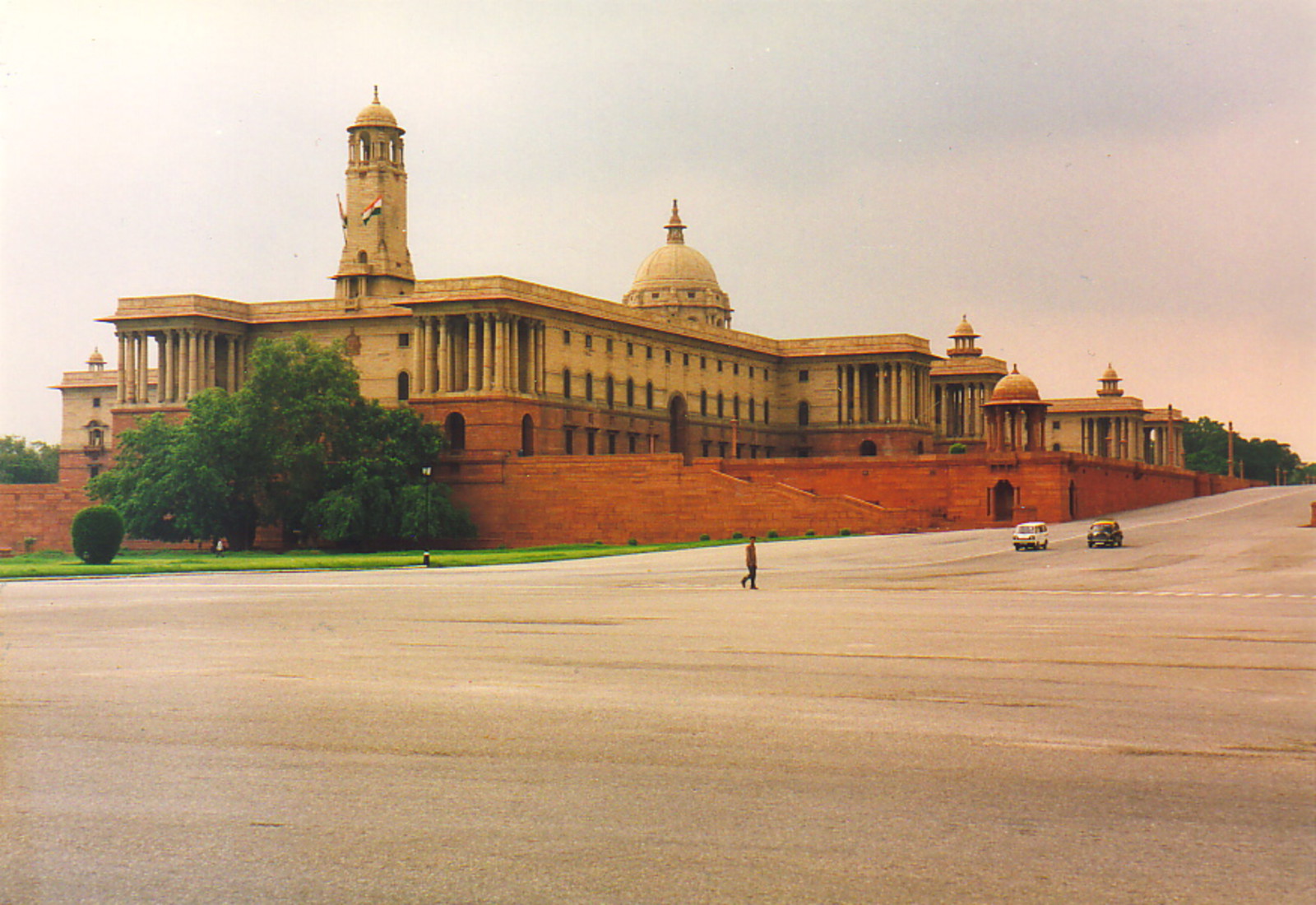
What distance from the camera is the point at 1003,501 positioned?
79625 mm

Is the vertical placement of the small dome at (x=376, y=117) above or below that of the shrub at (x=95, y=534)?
above

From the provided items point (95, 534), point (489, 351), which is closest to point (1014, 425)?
point (489, 351)

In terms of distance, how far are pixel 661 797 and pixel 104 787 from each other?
4.56 meters

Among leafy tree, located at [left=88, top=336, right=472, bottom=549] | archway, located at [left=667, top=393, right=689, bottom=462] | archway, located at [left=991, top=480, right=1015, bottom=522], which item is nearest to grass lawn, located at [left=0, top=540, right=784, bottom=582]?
leafy tree, located at [left=88, top=336, right=472, bottom=549]

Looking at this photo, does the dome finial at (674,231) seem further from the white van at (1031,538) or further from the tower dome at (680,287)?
the white van at (1031,538)

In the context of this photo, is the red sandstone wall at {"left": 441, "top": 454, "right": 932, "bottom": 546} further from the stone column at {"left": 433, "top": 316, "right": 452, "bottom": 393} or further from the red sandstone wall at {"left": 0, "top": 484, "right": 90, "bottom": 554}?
the red sandstone wall at {"left": 0, "top": 484, "right": 90, "bottom": 554}

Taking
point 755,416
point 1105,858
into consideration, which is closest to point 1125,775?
point 1105,858

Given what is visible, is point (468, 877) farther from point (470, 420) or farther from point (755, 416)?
point (755, 416)

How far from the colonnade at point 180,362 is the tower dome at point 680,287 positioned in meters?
43.5

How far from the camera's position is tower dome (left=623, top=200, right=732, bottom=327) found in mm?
136500

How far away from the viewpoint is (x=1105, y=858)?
9914 mm

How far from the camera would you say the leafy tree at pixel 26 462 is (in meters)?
138

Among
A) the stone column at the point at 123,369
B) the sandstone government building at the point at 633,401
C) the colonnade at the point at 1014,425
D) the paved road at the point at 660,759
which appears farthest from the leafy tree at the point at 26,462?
the paved road at the point at 660,759

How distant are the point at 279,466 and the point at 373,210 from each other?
75.8ft
